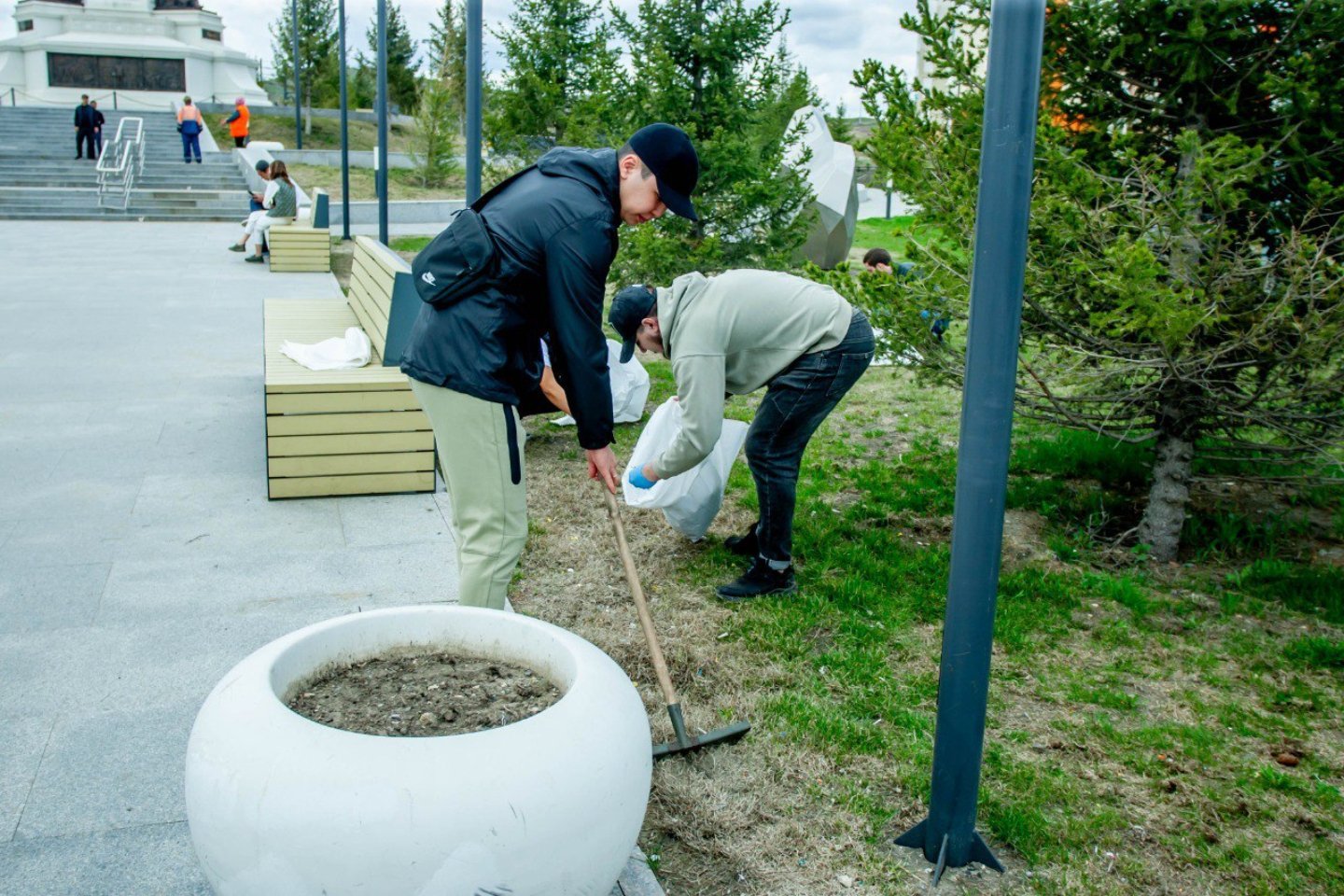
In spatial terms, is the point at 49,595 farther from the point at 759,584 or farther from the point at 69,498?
the point at 759,584

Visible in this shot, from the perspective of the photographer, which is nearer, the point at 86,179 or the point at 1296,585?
the point at 1296,585

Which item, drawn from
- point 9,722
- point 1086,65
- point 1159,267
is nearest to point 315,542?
point 9,722

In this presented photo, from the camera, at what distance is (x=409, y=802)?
6.25ft

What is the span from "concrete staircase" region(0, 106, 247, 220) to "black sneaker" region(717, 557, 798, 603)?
20050 millimetres

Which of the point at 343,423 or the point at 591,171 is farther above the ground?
the point at 591,171

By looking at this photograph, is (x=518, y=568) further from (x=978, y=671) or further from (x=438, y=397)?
(x=978, y=671)

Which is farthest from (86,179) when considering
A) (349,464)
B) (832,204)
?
(349,464)

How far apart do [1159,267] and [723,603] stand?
80.4 inches

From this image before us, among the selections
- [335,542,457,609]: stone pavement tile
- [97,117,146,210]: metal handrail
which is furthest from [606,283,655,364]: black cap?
[97,117,146,210]: metal handrail

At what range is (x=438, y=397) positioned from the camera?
3.16 m

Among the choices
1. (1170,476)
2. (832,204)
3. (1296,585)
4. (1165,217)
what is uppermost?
(832,204)

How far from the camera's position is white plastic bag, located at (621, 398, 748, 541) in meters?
4.84

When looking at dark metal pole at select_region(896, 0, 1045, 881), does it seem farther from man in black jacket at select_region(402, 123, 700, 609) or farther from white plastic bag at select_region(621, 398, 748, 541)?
white plastic bag at select_region(621, 398, 748, 541)

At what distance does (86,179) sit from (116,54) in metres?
13.1
